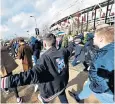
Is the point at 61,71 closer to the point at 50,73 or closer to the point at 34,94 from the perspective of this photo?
the point at 50,73

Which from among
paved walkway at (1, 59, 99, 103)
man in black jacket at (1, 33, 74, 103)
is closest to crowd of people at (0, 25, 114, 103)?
man in black jacket at (1, 33, 74, 103)

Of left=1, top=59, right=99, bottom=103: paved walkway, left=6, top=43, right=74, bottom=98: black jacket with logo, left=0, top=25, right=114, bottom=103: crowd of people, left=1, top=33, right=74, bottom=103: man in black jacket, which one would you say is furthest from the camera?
left=1, top=59, right=99, bottom=103: paved walkway

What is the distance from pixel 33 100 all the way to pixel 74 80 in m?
1.70

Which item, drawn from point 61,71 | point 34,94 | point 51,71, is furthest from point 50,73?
point 34,94

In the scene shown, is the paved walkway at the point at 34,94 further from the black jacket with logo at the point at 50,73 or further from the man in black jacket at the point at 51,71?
the black jacket with logo at the point at 50,73

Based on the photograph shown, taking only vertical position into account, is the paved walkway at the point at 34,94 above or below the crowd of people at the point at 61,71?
below

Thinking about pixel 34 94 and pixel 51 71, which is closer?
pixel 51 71

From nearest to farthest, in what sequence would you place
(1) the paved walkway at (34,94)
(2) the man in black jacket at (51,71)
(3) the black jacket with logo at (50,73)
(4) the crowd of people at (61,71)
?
1. (4) the crowd of people at (61,71)
2. (3) the black jacket with logo at (50,73)
3. (2) the man in black jacket at (51,71)
4. (1) the paved walkway at (34,94)

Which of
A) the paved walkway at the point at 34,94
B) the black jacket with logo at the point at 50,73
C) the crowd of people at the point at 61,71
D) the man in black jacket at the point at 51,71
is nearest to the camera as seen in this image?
the crowd of people at the point at 61,71

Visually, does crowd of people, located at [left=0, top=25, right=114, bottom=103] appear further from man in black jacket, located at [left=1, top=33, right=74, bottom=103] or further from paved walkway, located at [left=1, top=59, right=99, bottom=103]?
paved walkway, located at [left=1, top=59, right=99, bottom=103]

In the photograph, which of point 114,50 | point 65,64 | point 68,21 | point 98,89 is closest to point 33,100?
point 65,64

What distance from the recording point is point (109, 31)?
8.46 feet

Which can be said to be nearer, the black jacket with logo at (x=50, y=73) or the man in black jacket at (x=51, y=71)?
the black jacket with logo at (x=50, y=73)

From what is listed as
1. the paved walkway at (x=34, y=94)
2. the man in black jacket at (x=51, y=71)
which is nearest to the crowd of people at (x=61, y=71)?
the man in black jacket at (x=51, y=71)
